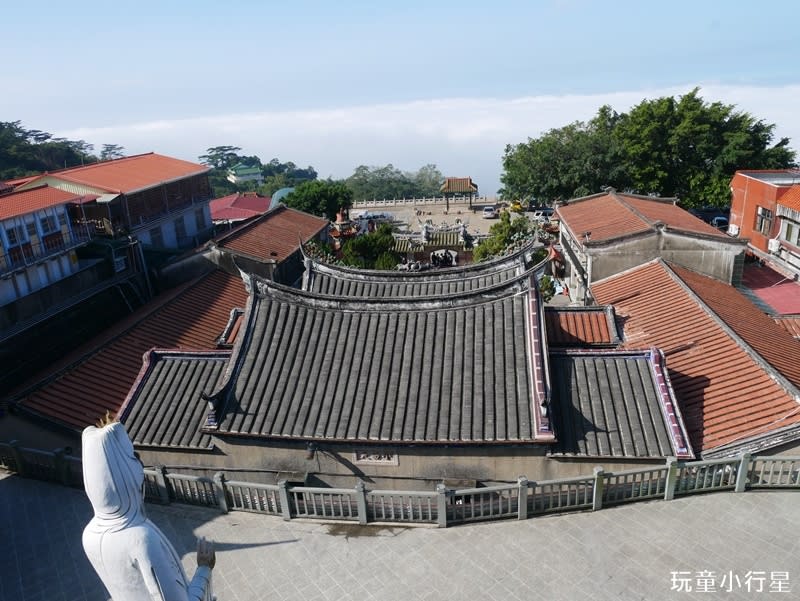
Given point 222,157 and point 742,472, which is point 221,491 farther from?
point 222,157

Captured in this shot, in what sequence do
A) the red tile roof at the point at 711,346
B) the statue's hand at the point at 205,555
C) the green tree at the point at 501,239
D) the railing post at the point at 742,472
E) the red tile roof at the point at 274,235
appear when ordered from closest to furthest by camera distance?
the statue's hand at the point at 205,555
the railing post at the point at 742,472
the red tile roof at the point at 711,346
the red tile roof at the point at 274,235
the green tree at the point at 501,239

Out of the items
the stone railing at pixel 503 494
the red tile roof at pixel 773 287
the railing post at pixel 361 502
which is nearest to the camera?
the railing post at pixel 361 502

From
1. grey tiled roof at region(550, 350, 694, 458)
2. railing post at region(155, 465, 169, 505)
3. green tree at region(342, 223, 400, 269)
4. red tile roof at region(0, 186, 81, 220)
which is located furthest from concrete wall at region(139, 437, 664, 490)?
green tree at region(342, 223, 400, 269)

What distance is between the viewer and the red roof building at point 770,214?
1363 inches

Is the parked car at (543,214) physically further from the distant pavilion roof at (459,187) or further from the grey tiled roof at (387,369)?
the grey tiled roof at (387,369)

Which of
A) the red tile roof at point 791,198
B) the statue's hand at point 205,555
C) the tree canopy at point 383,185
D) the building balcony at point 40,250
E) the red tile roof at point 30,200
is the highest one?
the red tile roof at point 30,200

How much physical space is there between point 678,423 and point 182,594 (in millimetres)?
11729

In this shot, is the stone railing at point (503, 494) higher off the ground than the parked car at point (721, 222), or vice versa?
the stone railing at point (503, 494)

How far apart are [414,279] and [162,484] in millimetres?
11381

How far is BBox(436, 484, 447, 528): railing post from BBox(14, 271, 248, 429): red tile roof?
11.4m

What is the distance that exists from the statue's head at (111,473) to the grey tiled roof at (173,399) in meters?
8.73

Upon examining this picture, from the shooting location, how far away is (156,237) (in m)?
34.7

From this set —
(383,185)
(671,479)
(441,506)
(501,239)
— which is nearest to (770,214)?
(501,239)

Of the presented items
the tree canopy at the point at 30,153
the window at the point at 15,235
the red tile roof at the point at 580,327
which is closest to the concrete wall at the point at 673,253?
the red tile roof at the point at 580,327
